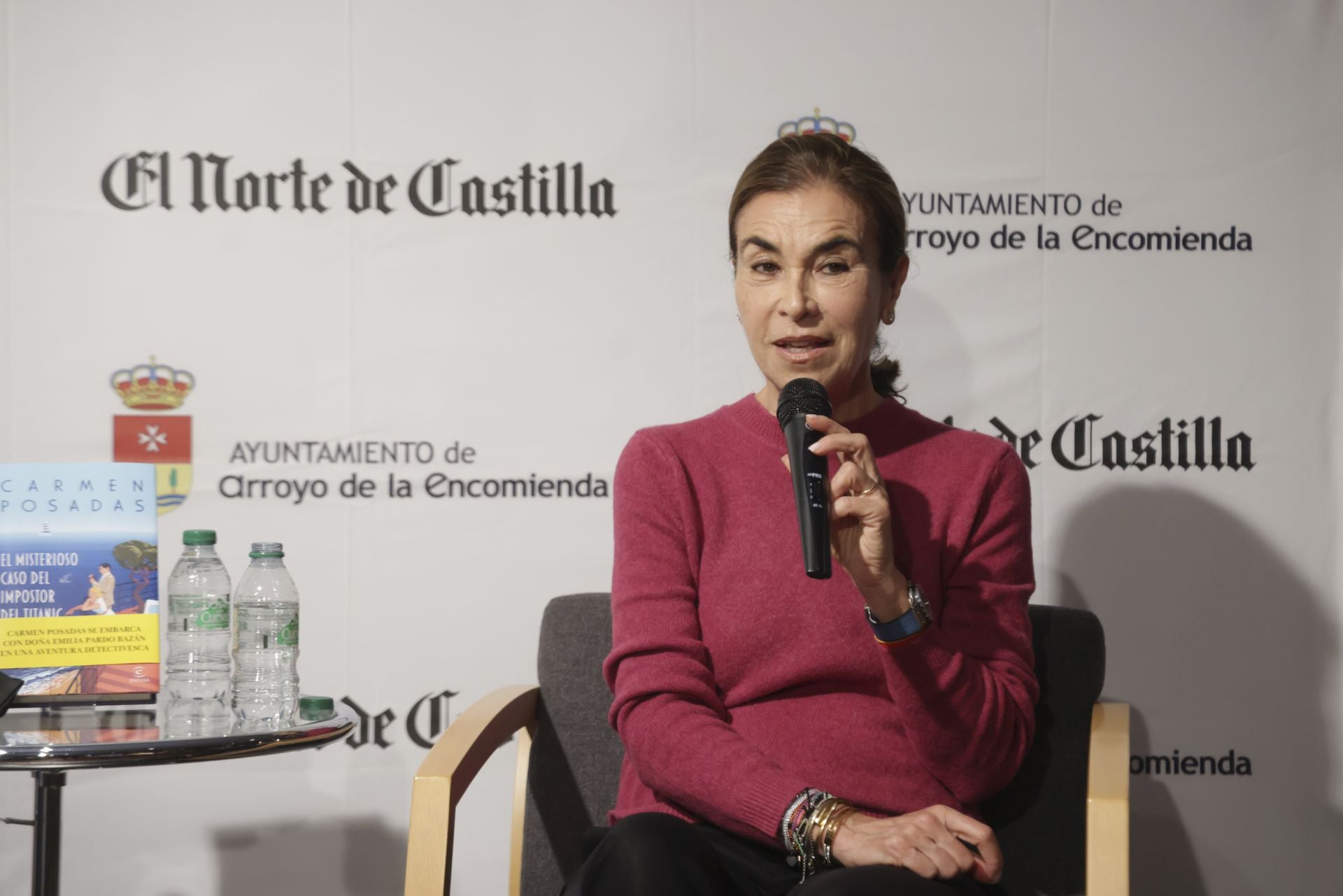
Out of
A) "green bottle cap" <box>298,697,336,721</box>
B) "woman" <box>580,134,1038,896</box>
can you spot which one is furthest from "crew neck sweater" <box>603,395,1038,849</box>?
"green bottle cap" <box>298,697,336,721</box>

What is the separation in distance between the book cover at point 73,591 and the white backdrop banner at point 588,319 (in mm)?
898

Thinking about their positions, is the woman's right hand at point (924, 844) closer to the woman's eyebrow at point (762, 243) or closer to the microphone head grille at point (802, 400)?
the microphone head grille at point (802, 400)

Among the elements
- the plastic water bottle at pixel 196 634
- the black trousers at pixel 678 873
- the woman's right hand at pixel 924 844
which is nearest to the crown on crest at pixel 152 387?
the plastic water bottle at pixel 196 634

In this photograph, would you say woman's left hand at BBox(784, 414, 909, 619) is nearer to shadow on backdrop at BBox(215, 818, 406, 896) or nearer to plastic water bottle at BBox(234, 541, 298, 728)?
plastic water bottle at BBox(234, 541, 298, 728)

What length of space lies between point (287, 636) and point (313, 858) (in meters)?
1.00

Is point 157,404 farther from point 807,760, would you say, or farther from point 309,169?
point 807,760

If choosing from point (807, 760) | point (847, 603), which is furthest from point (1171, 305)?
point (807, 760)

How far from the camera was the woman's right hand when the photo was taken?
131cm

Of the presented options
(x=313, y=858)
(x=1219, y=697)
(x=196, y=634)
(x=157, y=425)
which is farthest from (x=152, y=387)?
(x=1219, y=697)

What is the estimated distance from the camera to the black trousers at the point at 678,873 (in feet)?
3.99

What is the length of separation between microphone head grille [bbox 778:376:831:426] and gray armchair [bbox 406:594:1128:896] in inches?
22.6

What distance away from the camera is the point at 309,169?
257cm

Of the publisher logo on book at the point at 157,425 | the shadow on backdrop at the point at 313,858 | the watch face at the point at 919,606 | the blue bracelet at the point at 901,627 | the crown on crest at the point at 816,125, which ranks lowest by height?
the shadow on backdrop at the point at 313,858

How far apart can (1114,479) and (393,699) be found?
165 cm
